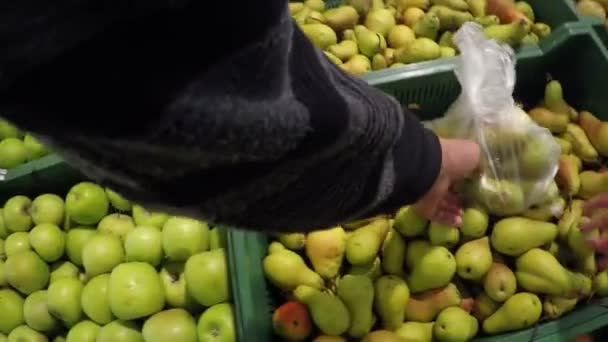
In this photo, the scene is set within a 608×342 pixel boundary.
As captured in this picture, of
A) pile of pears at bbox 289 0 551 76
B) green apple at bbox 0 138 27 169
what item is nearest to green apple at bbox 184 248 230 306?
pile of pears at bbox 289 0 551 76

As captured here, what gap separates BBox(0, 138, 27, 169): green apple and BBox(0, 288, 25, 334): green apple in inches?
13.6

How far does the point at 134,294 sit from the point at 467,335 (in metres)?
0.65

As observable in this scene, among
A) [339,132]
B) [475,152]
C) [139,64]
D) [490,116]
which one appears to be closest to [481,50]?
[490,116]

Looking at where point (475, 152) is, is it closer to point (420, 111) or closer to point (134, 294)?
point (420, 111)

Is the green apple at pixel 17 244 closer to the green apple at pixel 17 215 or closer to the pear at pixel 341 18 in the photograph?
the green apple at pixel 17 215

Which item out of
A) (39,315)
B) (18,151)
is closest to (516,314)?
(39,315)

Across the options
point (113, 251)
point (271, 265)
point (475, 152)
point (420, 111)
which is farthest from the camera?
point (420, 111)

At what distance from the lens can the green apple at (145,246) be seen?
1.37 meters

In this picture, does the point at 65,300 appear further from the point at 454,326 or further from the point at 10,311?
the point at 454,326

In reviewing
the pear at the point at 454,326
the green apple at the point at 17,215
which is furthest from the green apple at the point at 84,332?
the pear at the point at 454,326

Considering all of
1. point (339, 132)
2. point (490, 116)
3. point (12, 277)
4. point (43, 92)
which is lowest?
point (12, 277)

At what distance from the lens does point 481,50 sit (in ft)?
4.40

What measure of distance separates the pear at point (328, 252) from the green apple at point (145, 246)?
351 millimetres

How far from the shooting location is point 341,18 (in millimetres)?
1647
